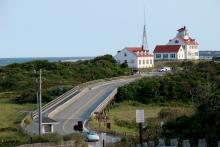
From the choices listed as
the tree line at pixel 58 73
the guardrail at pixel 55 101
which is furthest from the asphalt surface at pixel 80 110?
the tree line at pixel 58 73

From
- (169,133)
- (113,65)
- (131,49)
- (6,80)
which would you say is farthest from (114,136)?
(131,49)

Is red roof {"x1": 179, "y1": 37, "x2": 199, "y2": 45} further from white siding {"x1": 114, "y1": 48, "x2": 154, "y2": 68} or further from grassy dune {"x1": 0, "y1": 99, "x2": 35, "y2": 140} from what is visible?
grassy dune {"x1": 0, "y1": 99, "x2": 35, "y2": 140}

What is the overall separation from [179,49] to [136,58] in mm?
14989

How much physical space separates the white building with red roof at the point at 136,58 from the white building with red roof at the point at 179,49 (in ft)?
33.6

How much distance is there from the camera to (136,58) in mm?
109375

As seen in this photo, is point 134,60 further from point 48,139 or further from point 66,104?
point 48,139

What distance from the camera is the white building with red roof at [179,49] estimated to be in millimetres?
122062

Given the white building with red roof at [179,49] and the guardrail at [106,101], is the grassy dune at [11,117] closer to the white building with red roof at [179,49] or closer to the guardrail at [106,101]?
the guardrail at [106,101]

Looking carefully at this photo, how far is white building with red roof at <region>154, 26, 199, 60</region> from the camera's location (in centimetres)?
12206

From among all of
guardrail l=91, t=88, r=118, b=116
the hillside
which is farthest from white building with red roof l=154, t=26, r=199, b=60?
guardrail l=91, t=88, r=118, b=116

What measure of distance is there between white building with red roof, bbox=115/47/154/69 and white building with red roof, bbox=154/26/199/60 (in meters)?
10.3

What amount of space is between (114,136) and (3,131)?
32.1 feet

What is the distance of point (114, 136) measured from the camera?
3866 cm

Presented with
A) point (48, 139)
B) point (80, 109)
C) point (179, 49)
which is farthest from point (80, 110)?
point (179, 49)
